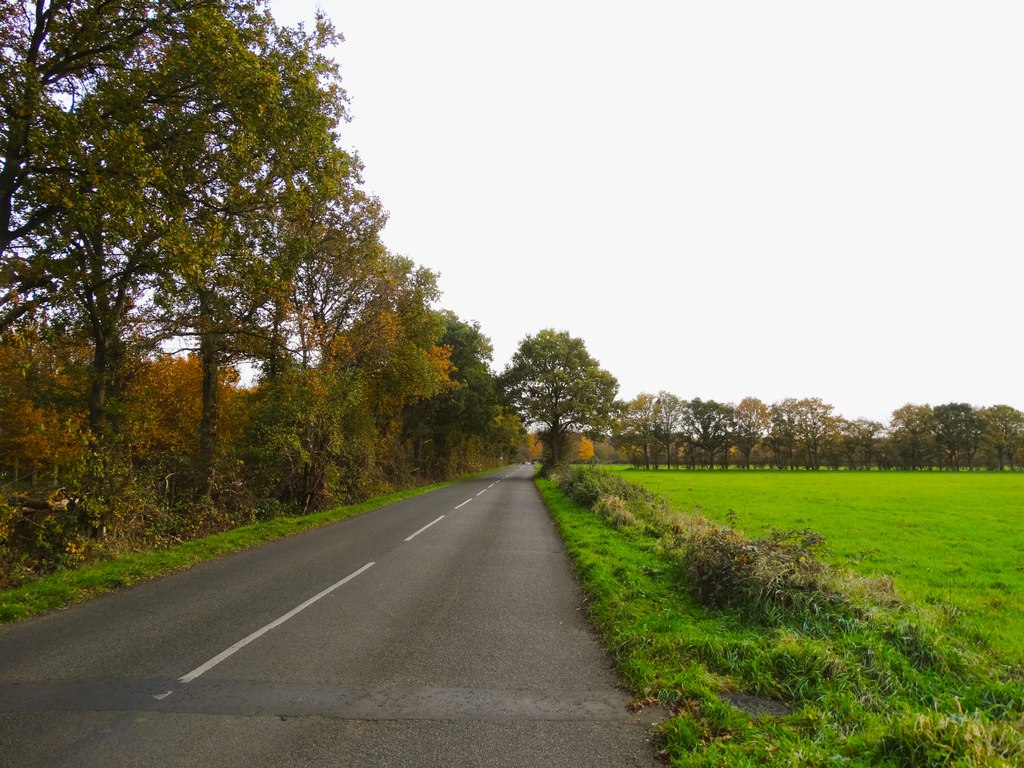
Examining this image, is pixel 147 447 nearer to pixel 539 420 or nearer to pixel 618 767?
pixel 618 767

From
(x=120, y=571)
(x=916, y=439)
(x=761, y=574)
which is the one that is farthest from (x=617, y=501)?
(x=916, y=439)

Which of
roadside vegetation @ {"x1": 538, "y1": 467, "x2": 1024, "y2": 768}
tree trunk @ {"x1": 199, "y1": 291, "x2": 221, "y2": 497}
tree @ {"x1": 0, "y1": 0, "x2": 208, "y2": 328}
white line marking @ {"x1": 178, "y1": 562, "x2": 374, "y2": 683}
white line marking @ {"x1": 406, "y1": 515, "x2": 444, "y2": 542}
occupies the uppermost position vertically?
tree @ {"x1": 0, "y1": 0, "x2": 208, "y2": 328}

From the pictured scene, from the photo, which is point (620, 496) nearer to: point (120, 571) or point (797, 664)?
point (797, 664)

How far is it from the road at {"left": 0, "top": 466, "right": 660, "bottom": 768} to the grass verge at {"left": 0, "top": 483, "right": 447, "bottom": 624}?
1.42ft

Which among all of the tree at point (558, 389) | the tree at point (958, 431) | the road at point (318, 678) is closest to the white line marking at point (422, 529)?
the road at point (318, 678)

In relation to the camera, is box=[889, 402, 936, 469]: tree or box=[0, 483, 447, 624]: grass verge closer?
box=[0, 483, 447, 624]: grass verge

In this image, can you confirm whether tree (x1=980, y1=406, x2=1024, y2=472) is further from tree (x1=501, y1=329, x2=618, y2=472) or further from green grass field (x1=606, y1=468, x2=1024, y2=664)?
tree (x1=501, y1=329, x2=618, y2=472)

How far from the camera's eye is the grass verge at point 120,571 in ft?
23.4

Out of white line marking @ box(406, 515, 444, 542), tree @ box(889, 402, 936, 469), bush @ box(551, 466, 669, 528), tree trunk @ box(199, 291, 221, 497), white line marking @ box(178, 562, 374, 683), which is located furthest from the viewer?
tree @ box(889, 402, 936, 469)

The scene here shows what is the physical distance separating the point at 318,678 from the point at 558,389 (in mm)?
46534

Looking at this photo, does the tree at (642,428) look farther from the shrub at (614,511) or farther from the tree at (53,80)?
the tree at (53,80)

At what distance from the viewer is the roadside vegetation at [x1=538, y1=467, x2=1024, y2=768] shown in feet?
11.5

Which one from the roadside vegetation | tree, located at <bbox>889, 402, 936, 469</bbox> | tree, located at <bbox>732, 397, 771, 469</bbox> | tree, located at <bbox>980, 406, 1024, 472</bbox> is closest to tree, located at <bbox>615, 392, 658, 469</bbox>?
tree, located at <bbox>732, 397, 771, 469</bbox>

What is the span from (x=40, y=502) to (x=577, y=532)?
1113 cm
